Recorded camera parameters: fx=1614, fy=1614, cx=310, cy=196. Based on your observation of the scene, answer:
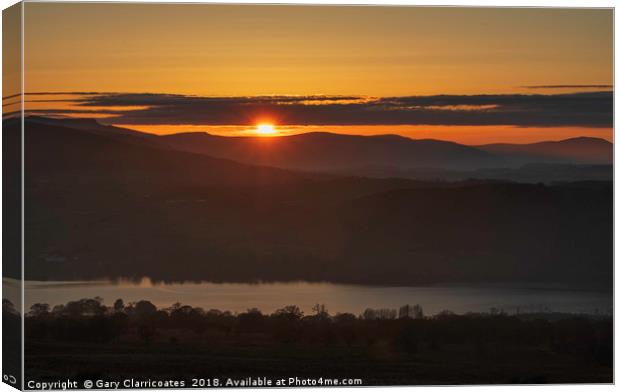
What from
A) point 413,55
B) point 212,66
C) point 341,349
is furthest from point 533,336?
point 212,66

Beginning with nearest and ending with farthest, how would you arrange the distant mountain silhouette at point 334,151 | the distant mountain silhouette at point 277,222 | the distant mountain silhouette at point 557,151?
the distant mountain silhouette at point 277,222, the distant mountain silhouette at point 334,151, the distant mountain silhouette at point 557,151

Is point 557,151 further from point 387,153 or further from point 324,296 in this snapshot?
point 324,296

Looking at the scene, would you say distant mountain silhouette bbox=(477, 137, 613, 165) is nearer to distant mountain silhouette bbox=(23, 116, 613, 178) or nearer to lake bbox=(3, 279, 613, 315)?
distant mountain silhouette bbox=(23, 116, 613, 178)

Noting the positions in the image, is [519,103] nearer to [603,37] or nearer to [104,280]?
[603,37]

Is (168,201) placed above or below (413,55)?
below

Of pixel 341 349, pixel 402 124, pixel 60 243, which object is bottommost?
pixel 341 349

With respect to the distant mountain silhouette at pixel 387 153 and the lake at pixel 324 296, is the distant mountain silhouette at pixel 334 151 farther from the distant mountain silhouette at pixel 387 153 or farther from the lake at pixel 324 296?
the lake at pixel 324 296

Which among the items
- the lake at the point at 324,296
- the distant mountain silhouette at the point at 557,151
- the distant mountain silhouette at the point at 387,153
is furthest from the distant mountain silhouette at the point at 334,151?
the lake at the point at 324,296
